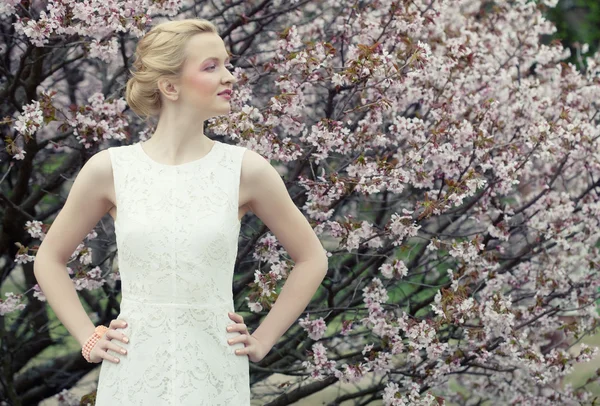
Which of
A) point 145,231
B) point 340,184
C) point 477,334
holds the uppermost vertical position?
point 145,231

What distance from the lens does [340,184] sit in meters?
3.97

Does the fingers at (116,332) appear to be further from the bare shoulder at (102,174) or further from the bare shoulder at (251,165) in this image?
the bare shoulder at (251,165)

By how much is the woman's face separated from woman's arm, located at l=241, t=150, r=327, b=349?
187mm

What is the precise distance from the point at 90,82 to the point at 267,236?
9.46ft

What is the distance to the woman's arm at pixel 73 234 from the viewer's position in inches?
106

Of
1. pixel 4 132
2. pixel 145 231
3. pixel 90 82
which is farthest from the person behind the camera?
pixel 90 82

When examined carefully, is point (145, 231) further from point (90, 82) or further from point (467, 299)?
point (90, 82)

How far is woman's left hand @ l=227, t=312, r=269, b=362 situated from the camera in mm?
2633

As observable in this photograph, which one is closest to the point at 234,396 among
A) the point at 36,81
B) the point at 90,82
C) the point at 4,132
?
the point at 36,81

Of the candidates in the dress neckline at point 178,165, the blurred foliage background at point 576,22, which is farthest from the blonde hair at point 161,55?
the blurred foliage background at point 576,22

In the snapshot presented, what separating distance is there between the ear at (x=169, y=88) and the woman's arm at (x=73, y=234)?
25 centimetres

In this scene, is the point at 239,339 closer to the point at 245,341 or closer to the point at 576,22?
the point at 245,341

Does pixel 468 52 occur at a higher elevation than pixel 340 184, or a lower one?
higher

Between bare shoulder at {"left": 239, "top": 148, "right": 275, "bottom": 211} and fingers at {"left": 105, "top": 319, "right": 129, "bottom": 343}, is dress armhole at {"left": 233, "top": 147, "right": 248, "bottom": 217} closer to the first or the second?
bare shoulder at {"left": 239, "top": 148, "right": 275, "bottom": 211}
